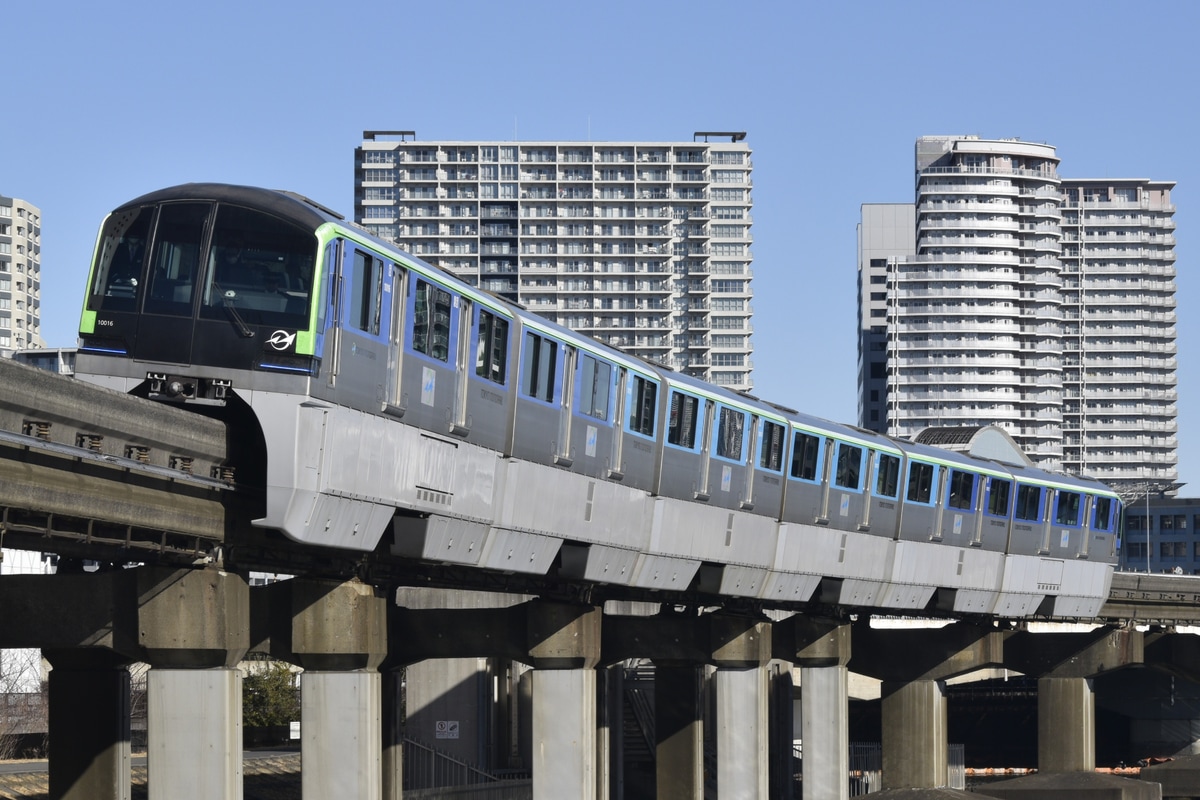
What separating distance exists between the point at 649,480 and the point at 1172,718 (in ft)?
198

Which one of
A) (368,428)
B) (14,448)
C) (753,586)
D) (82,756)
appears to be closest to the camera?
(14,448)

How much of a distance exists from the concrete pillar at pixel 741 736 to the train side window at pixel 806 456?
5.25 meters

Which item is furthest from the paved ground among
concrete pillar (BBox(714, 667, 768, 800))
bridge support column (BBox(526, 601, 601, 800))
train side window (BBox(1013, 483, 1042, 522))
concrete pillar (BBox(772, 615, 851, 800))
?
train side window (BBox(1013, 483, 1042, 522))

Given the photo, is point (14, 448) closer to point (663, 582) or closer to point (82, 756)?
point (82, 756)

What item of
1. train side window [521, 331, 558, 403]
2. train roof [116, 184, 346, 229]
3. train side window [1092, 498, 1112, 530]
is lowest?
train side window [1092, 498, 1112, 530]

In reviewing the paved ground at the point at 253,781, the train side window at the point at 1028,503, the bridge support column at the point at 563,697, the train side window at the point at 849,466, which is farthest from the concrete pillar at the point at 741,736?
the train side window at the point at 1028,503

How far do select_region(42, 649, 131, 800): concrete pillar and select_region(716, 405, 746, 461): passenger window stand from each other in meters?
14.6

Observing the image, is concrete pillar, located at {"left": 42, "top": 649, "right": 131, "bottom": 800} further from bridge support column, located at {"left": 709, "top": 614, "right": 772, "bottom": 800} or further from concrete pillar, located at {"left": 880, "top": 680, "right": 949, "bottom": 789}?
concrete pillar, located at {"left": 880, "top": 680, "right": 949, "bottom": 789}

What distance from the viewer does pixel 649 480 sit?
36.8 meters

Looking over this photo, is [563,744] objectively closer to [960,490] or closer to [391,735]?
[391,735]

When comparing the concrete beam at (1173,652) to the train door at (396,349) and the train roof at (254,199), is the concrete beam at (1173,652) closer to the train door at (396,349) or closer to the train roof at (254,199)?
the train door at (396,349)

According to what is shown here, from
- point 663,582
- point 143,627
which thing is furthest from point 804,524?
point 143,627

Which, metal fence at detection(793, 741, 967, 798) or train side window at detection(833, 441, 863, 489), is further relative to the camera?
metal fence at detection(793, 741, 967, 798)

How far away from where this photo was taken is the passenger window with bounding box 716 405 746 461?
40.4m
